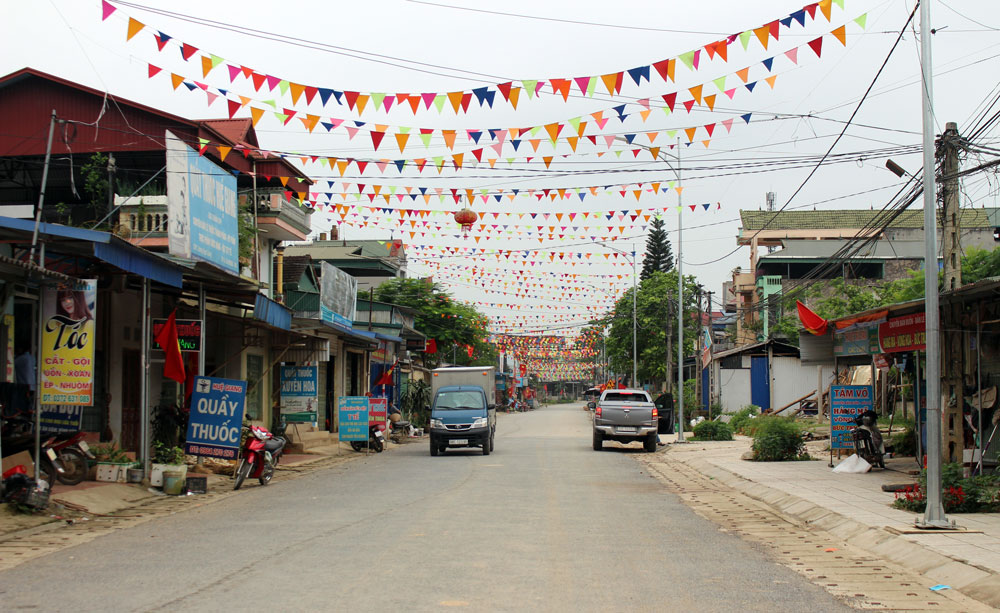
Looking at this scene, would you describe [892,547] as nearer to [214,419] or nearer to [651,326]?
[214,419]

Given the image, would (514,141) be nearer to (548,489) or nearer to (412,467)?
(548,489)

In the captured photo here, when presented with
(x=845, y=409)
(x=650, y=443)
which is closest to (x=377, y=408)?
(x=650, y=443)

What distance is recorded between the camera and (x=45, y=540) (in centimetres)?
995

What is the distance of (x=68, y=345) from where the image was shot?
41.0 ft

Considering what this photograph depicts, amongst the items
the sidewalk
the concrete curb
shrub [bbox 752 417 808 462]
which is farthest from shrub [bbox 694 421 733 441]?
the concrete curb

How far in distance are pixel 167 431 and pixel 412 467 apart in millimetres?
5985

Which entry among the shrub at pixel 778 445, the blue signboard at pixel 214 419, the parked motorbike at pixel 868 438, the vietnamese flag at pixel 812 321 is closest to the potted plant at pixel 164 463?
the blue signboard at pixel 214 419

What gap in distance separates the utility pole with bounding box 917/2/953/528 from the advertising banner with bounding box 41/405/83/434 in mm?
12204

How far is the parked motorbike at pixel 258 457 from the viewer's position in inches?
634

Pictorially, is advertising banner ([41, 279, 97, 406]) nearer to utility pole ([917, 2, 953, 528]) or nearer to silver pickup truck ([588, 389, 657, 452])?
utility pole ([917, 2, 953, 528])

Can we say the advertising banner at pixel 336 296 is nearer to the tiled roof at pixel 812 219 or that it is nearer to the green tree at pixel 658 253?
the tiled roof at pixel 812 219

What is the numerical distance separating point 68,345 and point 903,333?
44.3 ft

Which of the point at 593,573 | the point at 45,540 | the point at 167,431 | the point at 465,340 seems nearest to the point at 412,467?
the point at 167,431

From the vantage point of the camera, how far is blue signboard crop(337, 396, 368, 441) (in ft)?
83.2
